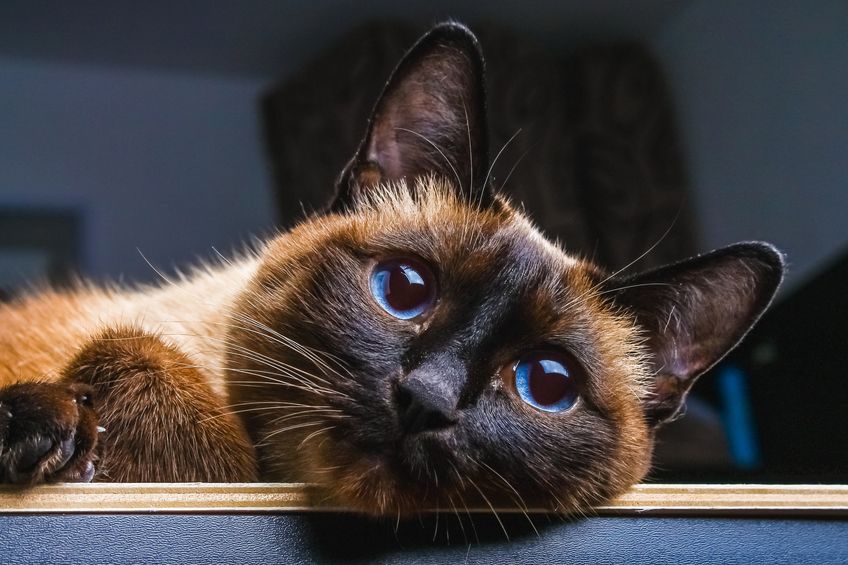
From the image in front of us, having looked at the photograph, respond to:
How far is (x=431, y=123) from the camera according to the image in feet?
3.63

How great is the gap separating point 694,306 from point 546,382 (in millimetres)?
290

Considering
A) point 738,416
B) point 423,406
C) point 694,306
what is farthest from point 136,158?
point 423,406

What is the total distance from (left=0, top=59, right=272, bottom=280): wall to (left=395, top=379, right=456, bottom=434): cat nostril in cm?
332

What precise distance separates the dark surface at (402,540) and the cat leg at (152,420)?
0.55 ft

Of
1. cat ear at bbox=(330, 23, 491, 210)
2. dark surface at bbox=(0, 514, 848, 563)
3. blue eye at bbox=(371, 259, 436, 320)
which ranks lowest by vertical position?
dark surface at bbox=(0, 514, 848, 563)

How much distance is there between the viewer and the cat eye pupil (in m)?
0.91

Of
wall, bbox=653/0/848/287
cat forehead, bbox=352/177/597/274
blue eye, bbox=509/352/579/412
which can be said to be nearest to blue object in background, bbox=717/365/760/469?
wall, bbox=653/0/848/287

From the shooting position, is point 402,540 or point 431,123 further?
point 431,123

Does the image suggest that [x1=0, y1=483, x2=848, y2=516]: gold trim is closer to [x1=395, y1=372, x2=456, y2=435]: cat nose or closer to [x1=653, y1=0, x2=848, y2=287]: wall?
[x1=395, y1=372, x2=456, y2=435]: cat nose

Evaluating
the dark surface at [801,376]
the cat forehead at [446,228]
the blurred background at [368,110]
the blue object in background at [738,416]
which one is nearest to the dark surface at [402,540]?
the cat forehead at [446,228]

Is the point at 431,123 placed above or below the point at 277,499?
above

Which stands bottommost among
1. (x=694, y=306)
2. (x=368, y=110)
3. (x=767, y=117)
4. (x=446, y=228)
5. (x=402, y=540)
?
(x=402, y=540)

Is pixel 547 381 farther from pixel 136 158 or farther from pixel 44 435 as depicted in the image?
pixel 136 158

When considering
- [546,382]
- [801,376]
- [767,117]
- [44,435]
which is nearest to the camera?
[44,435]
